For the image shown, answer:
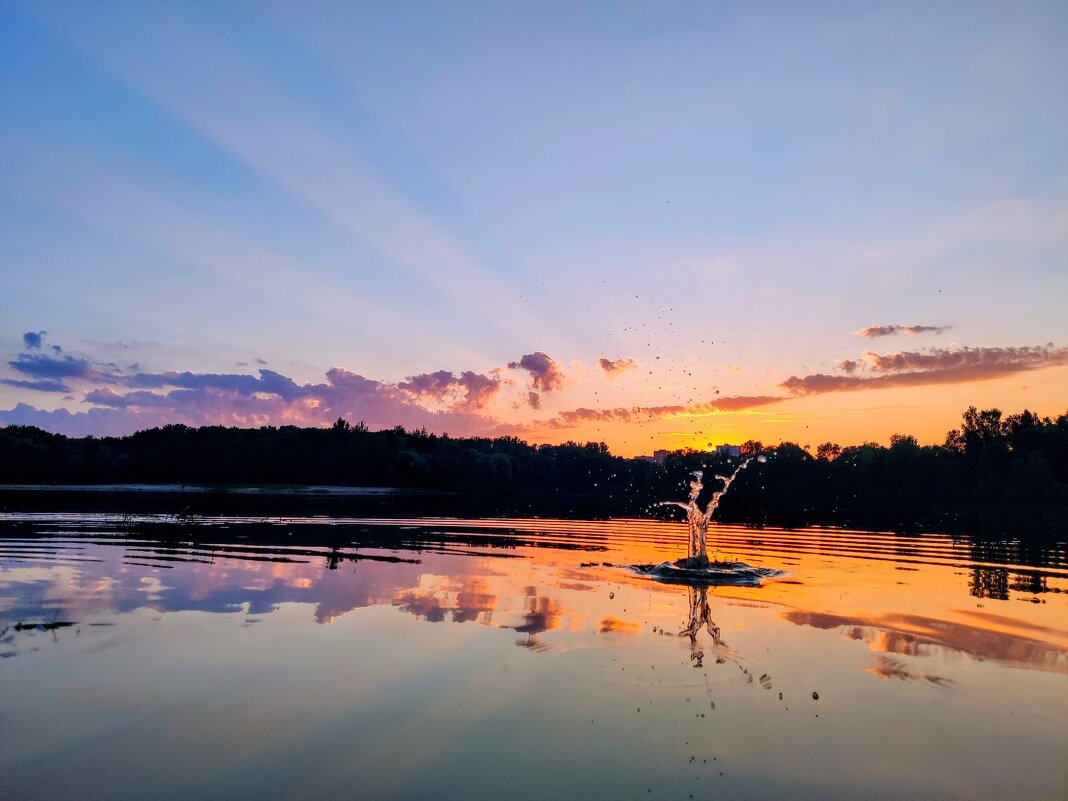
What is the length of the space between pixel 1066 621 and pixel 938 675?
910 centimetres

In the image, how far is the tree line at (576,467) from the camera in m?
151

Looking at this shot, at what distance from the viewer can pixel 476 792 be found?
348 inches

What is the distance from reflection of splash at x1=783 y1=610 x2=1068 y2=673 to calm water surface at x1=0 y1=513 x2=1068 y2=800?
0.33 feet

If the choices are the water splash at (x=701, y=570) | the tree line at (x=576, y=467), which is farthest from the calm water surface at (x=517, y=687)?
the tree line at (x=576, y=467)

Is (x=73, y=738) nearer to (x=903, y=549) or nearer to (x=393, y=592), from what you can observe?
(x=393, y=592)

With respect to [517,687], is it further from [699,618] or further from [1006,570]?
[1006,570]

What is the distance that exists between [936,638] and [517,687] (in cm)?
1130

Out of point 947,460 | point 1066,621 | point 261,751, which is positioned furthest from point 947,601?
point 947,460

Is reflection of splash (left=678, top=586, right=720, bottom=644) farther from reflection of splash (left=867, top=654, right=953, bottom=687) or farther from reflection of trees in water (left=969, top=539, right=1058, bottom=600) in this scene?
reflection of trees in water (left=969, top=539, right=1058, bottom=600)

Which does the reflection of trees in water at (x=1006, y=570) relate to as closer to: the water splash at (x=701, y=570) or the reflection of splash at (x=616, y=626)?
the water splash at (x=701, y=570)

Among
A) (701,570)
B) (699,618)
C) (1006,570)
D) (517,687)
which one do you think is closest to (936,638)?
(699,618)

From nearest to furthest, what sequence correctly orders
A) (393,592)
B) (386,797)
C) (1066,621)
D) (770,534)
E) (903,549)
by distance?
(386,797)
(1066,621)
(393,592)
(903,549)
(770,534)

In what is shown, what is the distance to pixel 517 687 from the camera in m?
13.1

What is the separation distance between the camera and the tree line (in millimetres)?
151375
